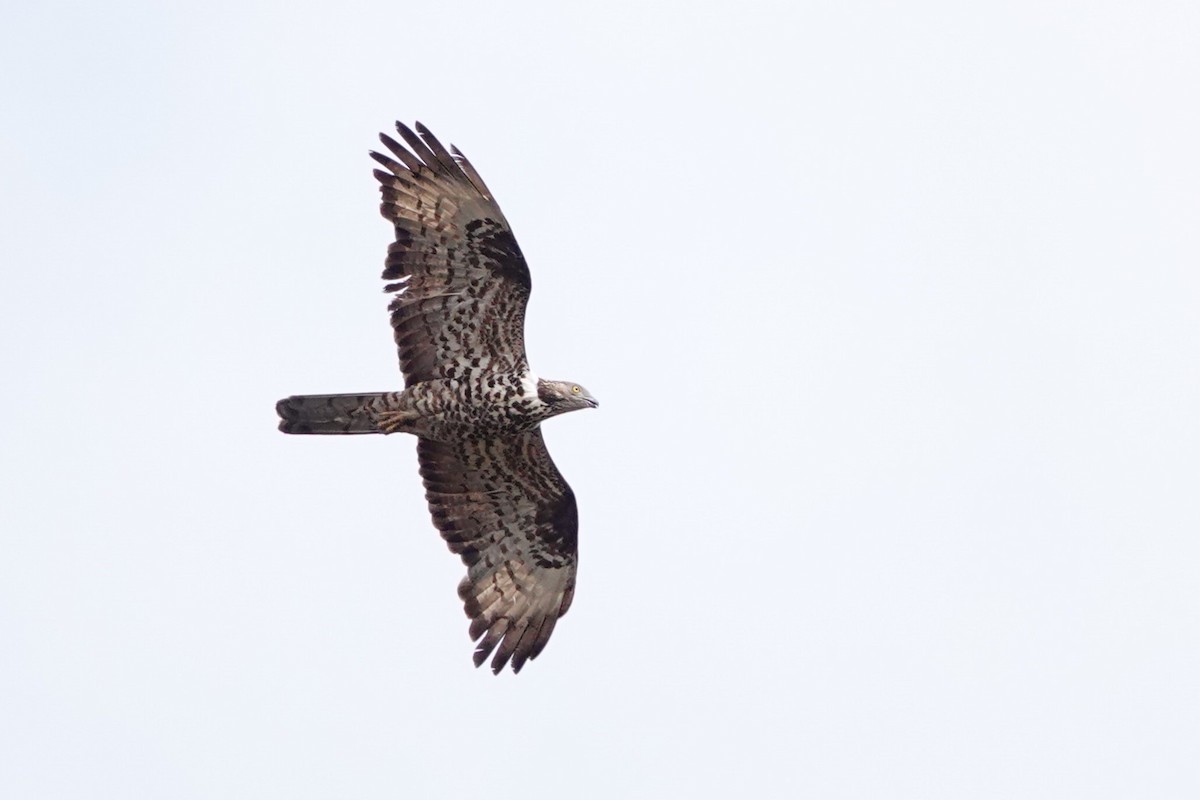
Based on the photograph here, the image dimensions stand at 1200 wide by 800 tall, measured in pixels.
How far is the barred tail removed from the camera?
21.2 meters

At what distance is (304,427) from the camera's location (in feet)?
69.7

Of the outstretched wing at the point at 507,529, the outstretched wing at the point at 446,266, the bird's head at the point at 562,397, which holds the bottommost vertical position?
the outstretched wing at the point at 507,529

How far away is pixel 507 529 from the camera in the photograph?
2211cm

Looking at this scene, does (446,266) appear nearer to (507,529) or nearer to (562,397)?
(562,397)

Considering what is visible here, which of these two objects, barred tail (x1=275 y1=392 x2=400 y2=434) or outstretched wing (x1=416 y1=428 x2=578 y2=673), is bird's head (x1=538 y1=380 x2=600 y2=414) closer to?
outstretched wing (x1=416 y1=428 x2=578 y2=673)

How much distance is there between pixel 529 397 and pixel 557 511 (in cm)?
159

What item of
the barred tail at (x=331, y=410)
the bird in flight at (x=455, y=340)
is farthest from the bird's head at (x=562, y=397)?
the barred tail at (x=331, y=410)

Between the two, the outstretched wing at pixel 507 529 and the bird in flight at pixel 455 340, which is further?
the outstretched wing at pixel 507 529

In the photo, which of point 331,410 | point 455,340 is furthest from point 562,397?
point 331,410

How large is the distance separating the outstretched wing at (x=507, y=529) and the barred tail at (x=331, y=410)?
0.76 metres

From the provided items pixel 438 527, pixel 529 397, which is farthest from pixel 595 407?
pixel 438 527

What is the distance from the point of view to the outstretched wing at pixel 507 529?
71.4 feet

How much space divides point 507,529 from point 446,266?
9.53 feet

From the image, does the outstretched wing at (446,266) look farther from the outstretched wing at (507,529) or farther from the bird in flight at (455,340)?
the outstretched wing at (507,529)
